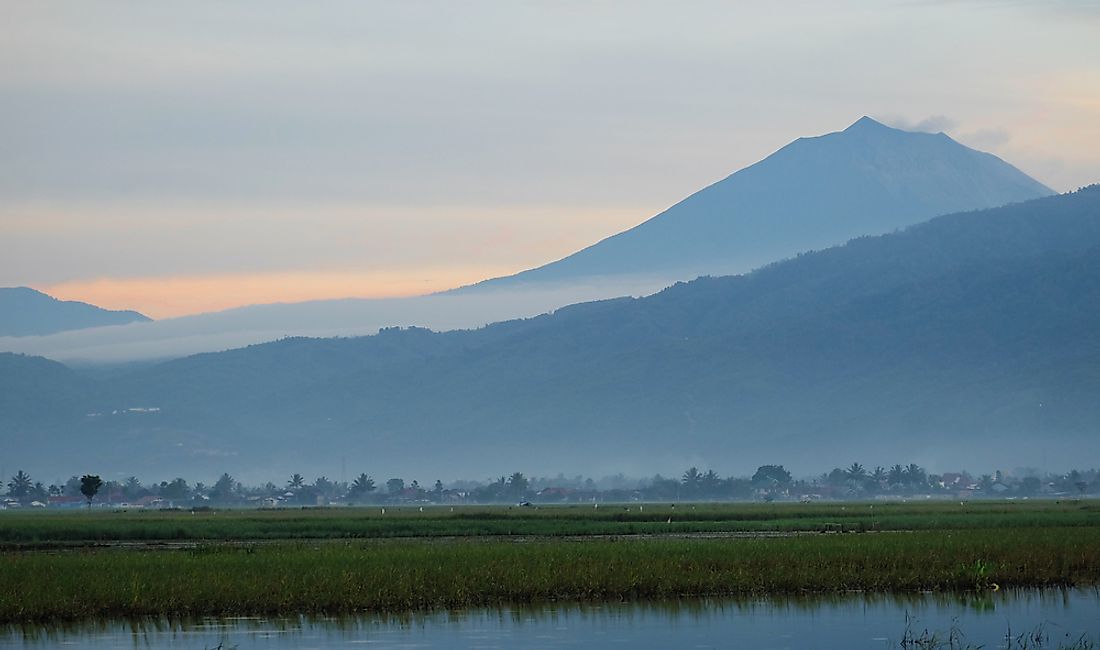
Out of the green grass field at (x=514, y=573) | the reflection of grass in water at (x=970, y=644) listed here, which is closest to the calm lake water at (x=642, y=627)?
the reflection of grass in water at (x=970, y=644)

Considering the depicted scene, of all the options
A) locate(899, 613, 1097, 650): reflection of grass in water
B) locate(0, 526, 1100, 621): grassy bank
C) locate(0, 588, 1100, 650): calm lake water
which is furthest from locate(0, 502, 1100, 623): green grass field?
locate(899, 613, 1097, 650): reflection of grass in water

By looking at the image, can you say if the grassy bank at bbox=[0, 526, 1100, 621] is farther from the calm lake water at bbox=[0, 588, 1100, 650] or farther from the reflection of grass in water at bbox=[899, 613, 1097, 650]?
the reflection of grass in water at bbox=[899, 613, 1097, 650]

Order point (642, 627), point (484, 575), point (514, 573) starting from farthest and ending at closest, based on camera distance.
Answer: point (514, 573)
point (484, 575)
point (642, 627)

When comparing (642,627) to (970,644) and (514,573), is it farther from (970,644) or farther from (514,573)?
(514,573)

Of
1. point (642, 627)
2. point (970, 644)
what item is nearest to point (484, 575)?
point (642, 627)

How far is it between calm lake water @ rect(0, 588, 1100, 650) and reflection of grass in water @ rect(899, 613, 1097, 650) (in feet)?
0.53

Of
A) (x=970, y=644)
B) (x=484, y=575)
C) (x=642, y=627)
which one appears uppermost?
(x=484, y=575)

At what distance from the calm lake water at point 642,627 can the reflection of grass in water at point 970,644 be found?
16 centimetres

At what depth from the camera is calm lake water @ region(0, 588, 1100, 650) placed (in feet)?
126

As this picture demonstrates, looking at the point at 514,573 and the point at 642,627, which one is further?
the point at 514,573

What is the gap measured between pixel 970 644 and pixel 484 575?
15224 mm

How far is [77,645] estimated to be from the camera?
38312mm

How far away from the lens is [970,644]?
123ft

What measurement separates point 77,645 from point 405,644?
6966 mm
